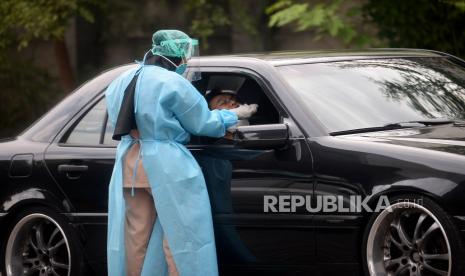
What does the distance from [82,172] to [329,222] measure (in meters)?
1.72

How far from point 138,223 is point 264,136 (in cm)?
86

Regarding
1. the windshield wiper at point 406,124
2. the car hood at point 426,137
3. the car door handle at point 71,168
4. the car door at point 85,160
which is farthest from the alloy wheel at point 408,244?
the car door handle at point 71,168

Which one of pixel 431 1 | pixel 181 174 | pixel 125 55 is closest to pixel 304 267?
pixel 181 174

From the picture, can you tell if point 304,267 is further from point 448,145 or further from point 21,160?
point 21,160

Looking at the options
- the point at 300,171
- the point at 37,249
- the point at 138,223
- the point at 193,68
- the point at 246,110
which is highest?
the point at 193,68

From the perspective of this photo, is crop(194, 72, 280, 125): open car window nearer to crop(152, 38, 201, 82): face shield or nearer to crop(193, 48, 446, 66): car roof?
crop(193, 48, 446, 66): car roof

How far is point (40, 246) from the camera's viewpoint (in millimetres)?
→ 7141

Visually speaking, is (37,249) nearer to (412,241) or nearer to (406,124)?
(406,124)

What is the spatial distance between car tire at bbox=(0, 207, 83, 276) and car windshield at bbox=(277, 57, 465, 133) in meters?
1.68

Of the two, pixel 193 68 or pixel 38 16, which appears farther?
pixel 38 16

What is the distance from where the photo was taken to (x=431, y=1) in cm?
1076

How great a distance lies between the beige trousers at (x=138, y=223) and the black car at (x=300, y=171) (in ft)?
1.15

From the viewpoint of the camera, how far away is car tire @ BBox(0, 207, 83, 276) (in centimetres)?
695

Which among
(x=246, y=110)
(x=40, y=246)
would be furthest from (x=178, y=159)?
(x=40, y=246)
